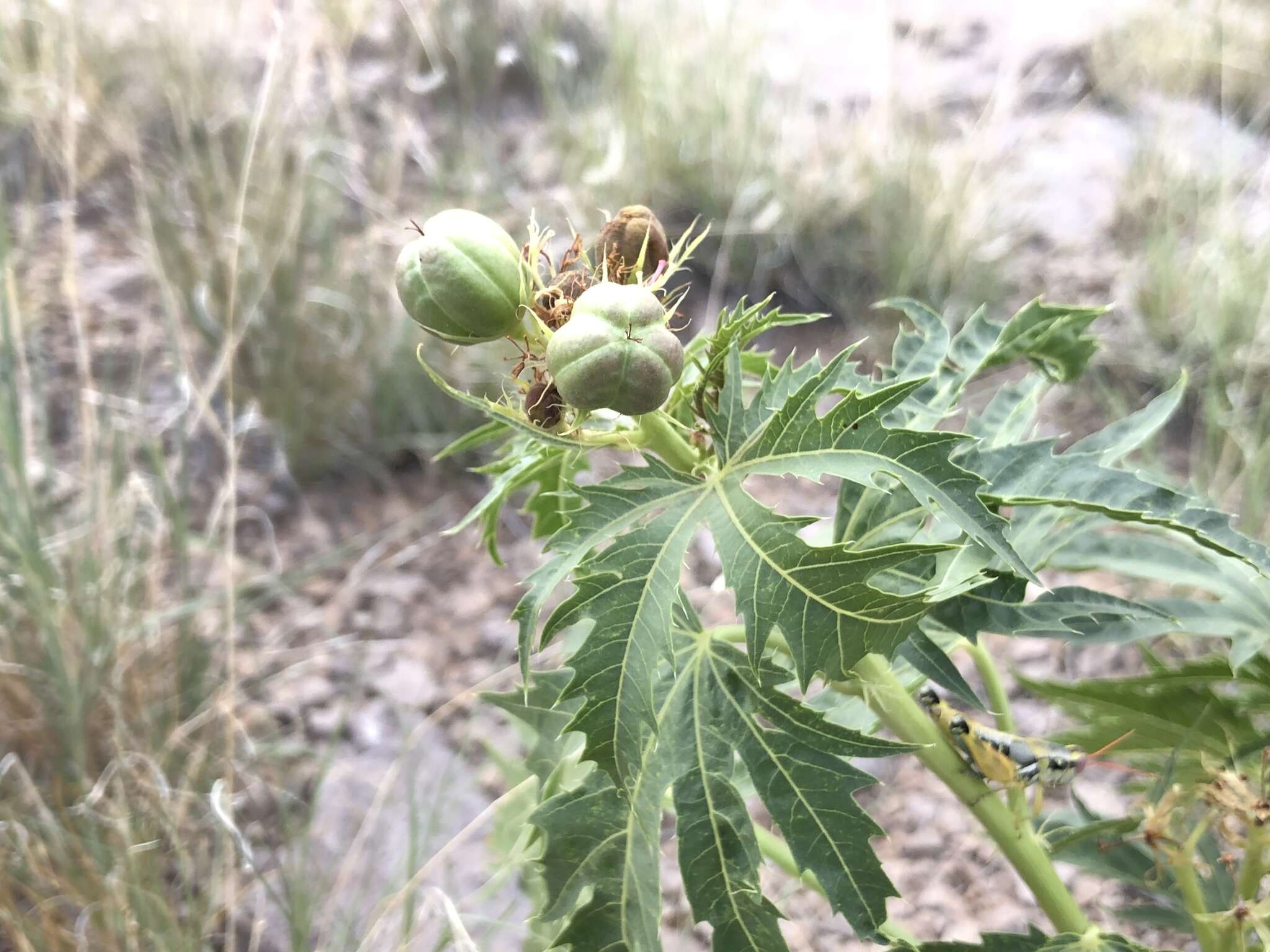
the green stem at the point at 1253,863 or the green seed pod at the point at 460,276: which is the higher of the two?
the green seed pod at the point at 460,276

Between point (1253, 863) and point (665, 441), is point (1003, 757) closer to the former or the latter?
point (1253, 863)

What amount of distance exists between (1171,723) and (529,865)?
2.49 ft

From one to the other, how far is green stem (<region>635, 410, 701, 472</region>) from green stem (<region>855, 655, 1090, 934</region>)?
0.20 meters

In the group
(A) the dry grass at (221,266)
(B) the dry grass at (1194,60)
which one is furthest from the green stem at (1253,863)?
(B) the dry grass at (1194,60)

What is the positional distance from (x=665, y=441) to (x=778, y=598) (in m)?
0.14

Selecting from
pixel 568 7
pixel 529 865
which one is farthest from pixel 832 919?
pixel 568 7

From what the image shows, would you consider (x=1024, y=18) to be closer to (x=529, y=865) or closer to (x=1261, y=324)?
(x=1261, y=324)

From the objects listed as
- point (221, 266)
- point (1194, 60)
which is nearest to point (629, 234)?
point (221, 266)

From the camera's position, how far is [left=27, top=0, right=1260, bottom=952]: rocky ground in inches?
58.4

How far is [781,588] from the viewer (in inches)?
23.4

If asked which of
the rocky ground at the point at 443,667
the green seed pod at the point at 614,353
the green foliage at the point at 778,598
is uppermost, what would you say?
the green seed pod at the point at 614,353

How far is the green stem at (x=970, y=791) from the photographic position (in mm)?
663

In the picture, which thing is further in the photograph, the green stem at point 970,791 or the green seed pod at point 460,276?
the green stem at point 970,791

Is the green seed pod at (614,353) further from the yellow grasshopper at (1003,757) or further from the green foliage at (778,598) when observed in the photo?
the yellow grasshopper at (1003,757)
